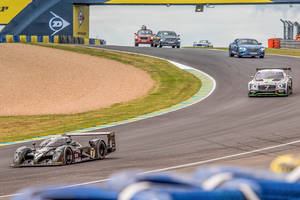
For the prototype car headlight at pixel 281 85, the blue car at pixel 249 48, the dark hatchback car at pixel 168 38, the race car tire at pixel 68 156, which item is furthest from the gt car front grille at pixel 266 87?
the dark hatchback car at pixel 168 38

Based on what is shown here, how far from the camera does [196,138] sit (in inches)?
639

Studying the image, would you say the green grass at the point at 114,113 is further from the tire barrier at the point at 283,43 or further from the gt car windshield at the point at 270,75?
the tire barrier at the point at 283,43

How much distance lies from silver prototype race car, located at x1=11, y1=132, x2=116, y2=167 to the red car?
44.2 metres

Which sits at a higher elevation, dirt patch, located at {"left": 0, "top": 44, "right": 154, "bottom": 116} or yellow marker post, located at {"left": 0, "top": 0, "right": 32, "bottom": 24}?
yellow marker post, located at {"left": 0, "top": 0, "right": 32, "bottom": 24}

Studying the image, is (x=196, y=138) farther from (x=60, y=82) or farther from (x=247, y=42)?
(x=247, y=42)

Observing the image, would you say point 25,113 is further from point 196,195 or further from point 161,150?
point 196,195

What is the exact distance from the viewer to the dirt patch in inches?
1134

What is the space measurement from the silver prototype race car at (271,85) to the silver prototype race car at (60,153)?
544 inches

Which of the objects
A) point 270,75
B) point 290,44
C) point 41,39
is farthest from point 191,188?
point 41,39

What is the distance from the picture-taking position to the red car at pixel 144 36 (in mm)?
57688

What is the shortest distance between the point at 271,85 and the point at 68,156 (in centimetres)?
1528

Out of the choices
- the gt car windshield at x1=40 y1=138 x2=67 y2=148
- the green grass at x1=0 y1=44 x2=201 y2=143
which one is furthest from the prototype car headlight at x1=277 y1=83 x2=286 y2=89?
the gt car windshield at x1=40 y1=138 x2=67 y2=148

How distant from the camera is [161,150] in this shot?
1452 centimetres

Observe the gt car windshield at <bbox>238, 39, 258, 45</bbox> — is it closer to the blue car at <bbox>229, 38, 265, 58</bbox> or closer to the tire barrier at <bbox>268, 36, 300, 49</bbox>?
the blue car at <bbox>229, 38, 265, 58</bbox>
